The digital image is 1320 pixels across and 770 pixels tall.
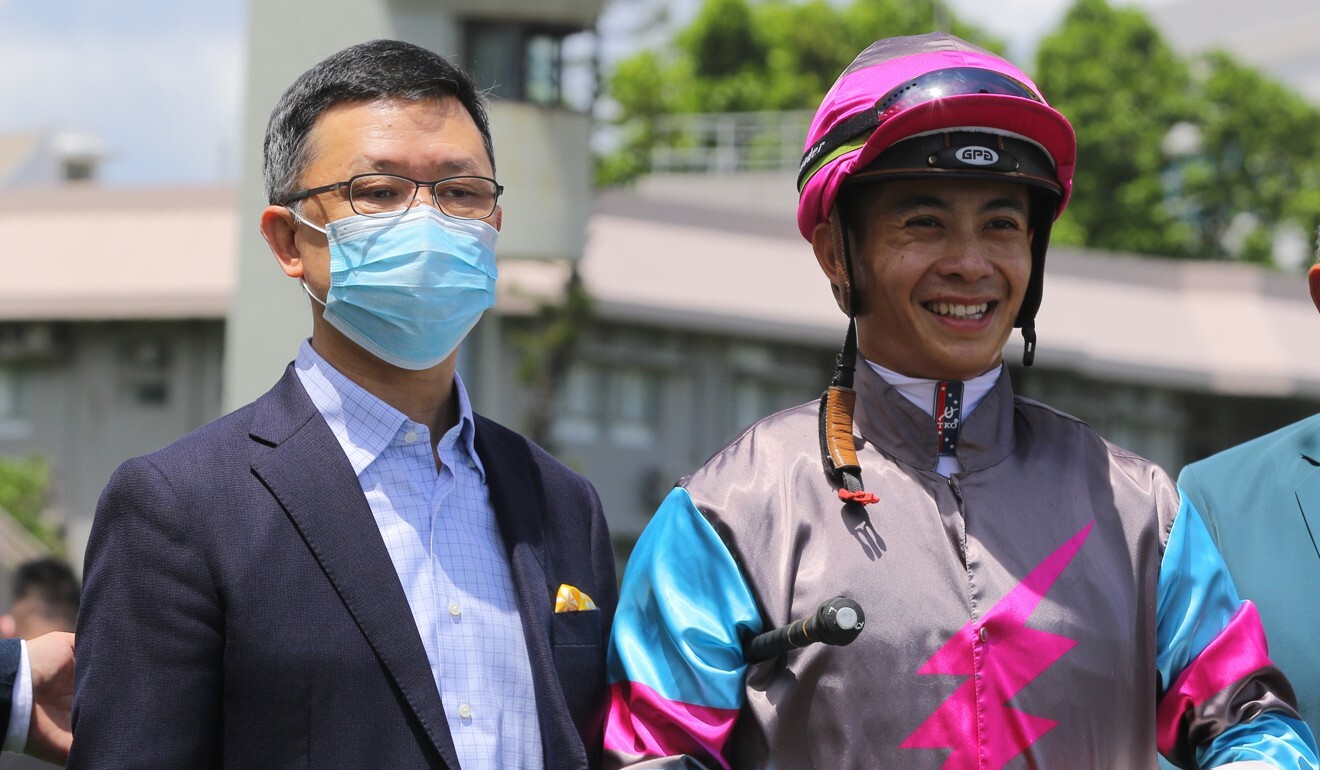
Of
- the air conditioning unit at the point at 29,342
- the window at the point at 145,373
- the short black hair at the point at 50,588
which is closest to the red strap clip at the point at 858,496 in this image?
the short black hair at the point at 50,588

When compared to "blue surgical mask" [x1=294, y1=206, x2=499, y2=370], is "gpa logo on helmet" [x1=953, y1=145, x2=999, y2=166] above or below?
above

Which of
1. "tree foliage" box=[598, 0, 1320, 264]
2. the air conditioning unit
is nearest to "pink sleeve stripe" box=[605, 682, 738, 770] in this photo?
the air conditioning unit

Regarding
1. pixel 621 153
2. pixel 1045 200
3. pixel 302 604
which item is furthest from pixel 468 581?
pixel 621 153

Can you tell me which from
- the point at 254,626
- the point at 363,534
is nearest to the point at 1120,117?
the point at 363,534

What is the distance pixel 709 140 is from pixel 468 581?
88.8ft

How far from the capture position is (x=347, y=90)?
2975 millimetres

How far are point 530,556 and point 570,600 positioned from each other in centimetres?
10

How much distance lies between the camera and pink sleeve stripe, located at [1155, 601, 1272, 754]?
9.45 feet

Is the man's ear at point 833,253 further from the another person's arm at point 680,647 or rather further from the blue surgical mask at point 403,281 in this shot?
the blue surgical mask at point 403,281

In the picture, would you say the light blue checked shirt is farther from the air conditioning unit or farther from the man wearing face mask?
the air conditioning unit

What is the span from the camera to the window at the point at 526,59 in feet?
38.5

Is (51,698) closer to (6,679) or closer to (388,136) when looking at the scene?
(6,679)

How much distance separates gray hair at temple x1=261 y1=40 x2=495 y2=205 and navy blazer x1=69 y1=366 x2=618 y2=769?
1.46 feet

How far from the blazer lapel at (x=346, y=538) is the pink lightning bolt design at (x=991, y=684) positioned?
775mm
